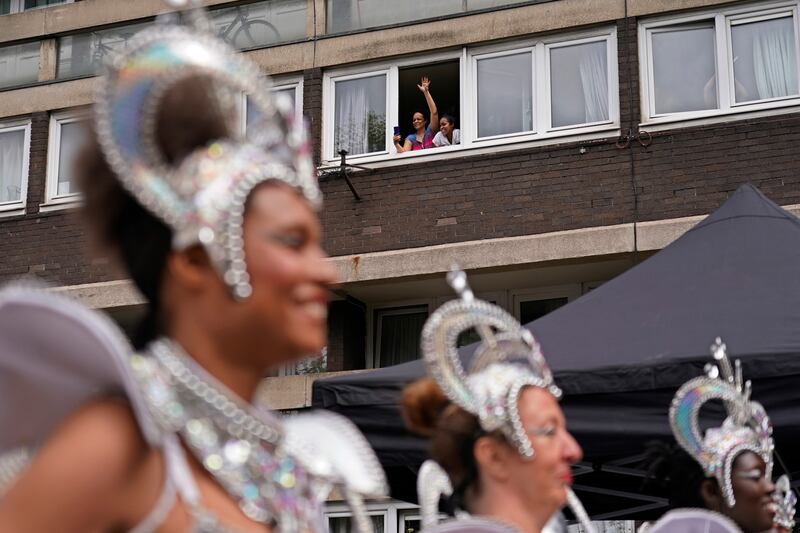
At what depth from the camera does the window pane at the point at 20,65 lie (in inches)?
569

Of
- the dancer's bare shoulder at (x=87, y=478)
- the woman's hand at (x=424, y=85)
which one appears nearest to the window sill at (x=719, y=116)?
the woman's hand at (x=424, y=85)

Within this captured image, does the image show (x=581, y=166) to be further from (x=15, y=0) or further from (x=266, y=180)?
(x=266, y=180)

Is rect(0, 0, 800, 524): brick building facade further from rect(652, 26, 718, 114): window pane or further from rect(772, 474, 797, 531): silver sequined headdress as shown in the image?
rect(772, 474, 797, 531): silver sequined headdress

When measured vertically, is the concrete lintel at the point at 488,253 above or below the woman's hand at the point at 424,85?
below

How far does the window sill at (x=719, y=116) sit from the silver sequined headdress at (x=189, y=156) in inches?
394

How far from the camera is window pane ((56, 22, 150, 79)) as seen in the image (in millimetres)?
14070

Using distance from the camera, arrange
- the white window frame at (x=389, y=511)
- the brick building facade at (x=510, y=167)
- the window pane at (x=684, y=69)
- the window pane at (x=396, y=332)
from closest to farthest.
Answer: the brick building facade at (x=510, y=167) → the window pane at (x=684, y=69) → the white window frame at (x=389, y=511) → the window pane at (x=396, y=332)

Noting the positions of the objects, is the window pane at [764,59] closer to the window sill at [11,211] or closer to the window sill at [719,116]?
the window sill at [719,116]

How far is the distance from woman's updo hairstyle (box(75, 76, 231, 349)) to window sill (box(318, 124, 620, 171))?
33.2ft

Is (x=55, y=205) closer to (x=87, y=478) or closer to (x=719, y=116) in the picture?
(x=719, y=116)

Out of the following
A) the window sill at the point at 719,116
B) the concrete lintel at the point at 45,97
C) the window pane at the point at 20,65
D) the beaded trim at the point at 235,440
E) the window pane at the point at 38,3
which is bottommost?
the beaded trim at the point at 235,440

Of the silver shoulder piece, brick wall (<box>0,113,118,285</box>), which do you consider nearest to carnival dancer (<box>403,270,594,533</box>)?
the silver shoulder piece

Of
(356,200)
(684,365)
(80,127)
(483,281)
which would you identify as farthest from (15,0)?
(80,127)

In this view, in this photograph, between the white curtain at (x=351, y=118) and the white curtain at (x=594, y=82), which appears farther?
the white curtain at (x=351, y=118)
